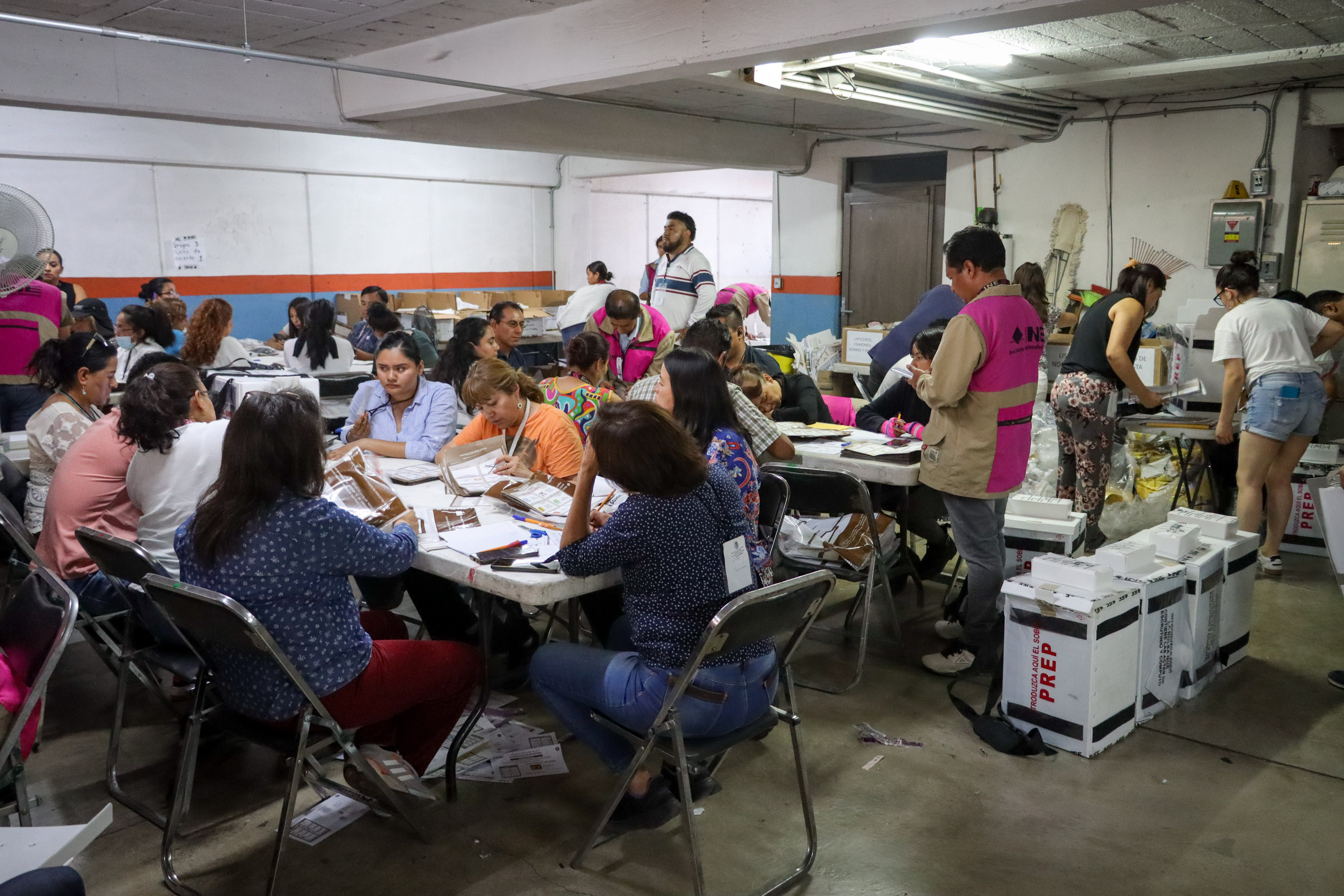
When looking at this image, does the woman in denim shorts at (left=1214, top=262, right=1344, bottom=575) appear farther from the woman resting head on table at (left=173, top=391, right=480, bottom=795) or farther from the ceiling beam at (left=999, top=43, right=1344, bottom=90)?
the woman resting head on table at (left=173, top=391, right=480, bottom=795)

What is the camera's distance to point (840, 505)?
138 inches

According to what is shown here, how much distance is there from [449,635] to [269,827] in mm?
870

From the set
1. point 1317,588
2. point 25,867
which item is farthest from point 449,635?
point 1317,588

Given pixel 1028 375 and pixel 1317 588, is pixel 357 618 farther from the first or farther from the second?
pixel 1317 588

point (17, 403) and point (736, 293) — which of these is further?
point (736, 293)

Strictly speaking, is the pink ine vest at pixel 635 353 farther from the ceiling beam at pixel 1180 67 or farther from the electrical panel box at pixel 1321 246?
the electrical panel box at pixel 1321 246

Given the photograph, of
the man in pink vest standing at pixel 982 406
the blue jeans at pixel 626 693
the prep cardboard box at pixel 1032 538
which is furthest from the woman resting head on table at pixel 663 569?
the prep cardboard box at pixel 1032 538

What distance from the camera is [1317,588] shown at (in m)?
4.69

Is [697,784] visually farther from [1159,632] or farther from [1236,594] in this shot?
[1236,594]

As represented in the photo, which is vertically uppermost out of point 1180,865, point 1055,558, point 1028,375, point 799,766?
point 1028,375

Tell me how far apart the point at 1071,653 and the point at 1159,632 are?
1.59 feet

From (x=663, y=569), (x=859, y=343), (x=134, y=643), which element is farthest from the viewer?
(x=859, y=343)

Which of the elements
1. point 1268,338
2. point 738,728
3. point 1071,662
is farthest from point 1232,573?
point 738,728

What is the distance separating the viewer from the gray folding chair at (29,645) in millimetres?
2033
